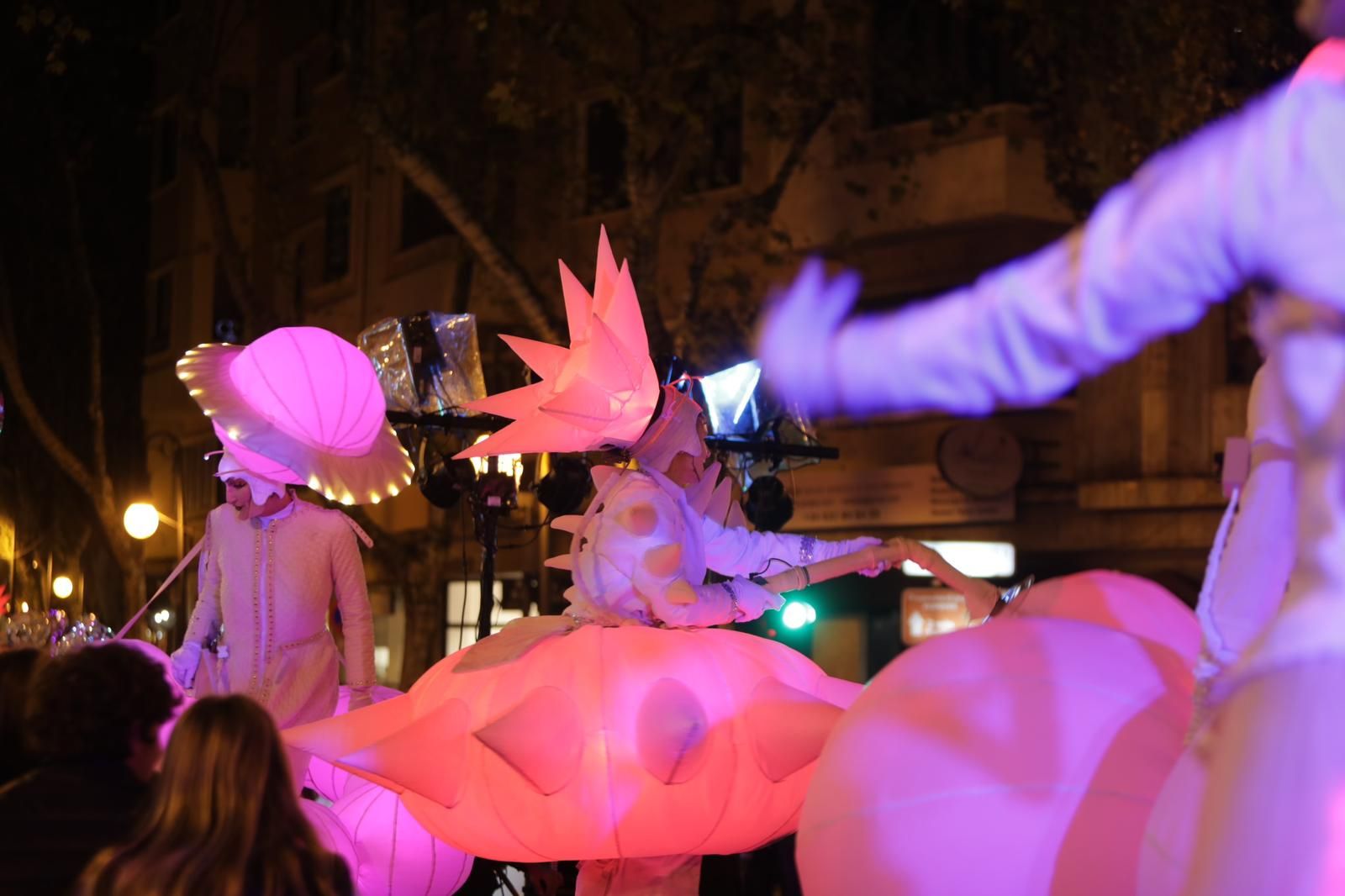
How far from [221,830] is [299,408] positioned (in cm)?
292

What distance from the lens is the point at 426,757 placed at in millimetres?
4090

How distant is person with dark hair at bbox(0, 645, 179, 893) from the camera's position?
9.48 ft

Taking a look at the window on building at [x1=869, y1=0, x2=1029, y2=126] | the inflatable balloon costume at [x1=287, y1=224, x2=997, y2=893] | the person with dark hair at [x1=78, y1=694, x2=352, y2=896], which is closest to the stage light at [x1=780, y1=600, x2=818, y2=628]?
the inflatable balloon costume at [x1=287, y1=224, x2=997, y2=893]

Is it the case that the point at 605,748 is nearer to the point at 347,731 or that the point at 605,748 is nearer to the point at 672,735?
the point at 672,735

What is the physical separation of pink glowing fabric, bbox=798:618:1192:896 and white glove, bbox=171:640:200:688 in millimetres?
3396

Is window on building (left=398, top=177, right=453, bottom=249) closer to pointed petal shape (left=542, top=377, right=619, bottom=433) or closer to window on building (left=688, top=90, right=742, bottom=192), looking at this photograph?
window on building (left=688, top=90, right=742, bottom=192)

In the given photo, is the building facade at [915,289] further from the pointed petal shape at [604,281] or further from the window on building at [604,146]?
the pointed petal shape at [604,281]

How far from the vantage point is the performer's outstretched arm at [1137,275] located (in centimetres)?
193

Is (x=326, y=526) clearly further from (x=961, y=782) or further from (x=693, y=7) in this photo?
(x=693, y=7)

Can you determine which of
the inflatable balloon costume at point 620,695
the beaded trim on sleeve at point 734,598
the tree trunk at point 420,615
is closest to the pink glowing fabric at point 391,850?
the inflatable balloon costume at point 620,695

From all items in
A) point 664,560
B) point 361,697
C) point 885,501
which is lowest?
point 361,697

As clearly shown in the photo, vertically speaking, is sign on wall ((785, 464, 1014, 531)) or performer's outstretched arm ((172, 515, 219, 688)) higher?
sign on wall ((785, 464, 1014, 531))

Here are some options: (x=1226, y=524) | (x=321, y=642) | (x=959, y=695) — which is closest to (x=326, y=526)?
(x=321, y=642)

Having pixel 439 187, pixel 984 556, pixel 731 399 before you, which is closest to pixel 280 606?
pixel 731 399
